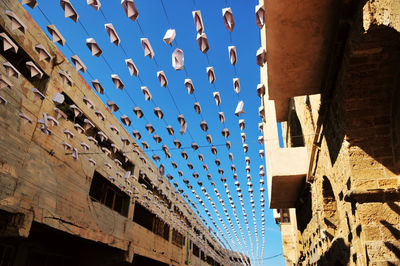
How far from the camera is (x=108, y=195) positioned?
1357 cm

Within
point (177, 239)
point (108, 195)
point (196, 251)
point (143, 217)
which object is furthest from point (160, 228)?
point (196, 251)

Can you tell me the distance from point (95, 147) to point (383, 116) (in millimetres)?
10207

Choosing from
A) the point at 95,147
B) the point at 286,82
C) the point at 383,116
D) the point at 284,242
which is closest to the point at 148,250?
the point at 95,147

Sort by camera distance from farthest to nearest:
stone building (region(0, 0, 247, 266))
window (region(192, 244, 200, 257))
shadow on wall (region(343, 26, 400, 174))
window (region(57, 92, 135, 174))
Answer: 1. window (region(192, 244, 200, 257))
2. window (region(57, 92, 135, 174))
3. stone building (region(0, 0, 247, 266))
4. shadow on wall (region(343, 26, 400, 174))

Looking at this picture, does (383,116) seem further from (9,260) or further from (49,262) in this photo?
(49,262)

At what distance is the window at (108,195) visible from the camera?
12359 millimetres

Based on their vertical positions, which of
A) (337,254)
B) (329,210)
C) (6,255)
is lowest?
(6,255)

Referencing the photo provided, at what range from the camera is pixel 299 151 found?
899 centimetres

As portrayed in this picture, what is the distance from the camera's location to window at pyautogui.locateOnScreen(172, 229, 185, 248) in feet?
70.5

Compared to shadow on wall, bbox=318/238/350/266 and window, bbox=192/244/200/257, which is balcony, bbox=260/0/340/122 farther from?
window, bbox=192/244/200/257

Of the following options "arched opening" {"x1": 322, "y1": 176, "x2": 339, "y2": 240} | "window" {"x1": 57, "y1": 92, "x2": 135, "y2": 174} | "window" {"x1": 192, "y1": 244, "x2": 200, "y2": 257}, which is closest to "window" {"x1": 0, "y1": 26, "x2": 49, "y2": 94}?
"window" {"x1": 57, "y1": 92, "x2": 135, "y2": 174}

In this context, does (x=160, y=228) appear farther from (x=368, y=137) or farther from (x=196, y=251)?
(x=368, y=137)

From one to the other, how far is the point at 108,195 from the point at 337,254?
10212mm

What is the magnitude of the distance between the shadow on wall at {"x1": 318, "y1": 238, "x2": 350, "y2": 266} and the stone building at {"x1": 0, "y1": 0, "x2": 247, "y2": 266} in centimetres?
614
